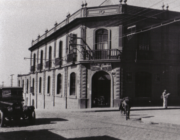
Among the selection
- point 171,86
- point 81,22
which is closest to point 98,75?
point 81,22

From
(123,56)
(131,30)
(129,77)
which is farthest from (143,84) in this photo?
(131,30)

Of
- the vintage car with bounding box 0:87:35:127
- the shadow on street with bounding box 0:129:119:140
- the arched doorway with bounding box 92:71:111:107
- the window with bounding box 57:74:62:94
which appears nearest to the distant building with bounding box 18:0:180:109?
the arched doorway with bounding box 92:71:111:107

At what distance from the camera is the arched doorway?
67.3 feet

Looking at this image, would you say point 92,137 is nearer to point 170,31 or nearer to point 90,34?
point 90,34

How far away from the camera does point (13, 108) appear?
11.3 m

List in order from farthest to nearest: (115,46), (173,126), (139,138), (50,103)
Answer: (50,103) → (115,46) → (173,126) → (139,138)

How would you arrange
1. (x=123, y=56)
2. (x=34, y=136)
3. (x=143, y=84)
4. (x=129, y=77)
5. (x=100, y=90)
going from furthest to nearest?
1. (x=143, y=84)
2. (x=100, y=90)
3. (x=129, y=77)
4. (x=123, y=56)
5. (x=34, y=136)

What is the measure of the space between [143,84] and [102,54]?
4.56 metres

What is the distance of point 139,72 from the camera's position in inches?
814

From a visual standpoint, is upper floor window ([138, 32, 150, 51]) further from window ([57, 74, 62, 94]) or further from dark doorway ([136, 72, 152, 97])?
window ([57, 74, 62, 94])

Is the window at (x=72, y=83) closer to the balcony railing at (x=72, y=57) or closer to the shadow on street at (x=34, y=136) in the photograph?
the balcony railing at (x=72, y=57)

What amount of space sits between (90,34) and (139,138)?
46.6 ft

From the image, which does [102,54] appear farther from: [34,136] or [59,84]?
[34,136]

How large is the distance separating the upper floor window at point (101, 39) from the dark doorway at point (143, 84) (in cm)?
394
